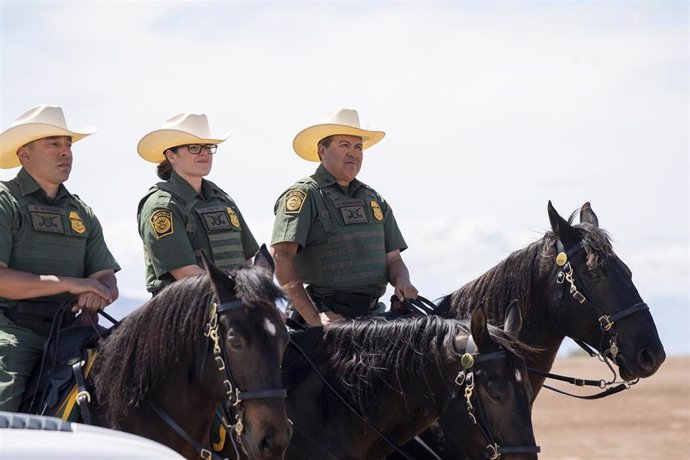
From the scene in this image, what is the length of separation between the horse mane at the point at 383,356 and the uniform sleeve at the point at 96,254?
1.41 metres

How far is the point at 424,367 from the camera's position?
779 cm

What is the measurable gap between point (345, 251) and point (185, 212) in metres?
1.43

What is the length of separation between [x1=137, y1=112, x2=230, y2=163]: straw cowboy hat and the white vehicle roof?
14.7 ft

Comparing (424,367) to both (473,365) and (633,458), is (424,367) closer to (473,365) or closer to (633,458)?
(473,365)

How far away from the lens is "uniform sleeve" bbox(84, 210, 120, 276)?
8.27m

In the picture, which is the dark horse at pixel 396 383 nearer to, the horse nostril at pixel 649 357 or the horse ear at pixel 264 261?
the horse ear at pixel 264 261

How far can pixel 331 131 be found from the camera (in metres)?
10.1

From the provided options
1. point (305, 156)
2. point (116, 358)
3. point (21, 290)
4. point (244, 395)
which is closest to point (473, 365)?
point (244, 395)

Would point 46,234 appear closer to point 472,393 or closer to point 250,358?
point 250,358

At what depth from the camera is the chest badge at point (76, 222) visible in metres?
8.07

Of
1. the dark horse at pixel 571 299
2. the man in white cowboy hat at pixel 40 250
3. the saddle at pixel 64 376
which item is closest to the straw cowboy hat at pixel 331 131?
the dark horse at pixel 571 299

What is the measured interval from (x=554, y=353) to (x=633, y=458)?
14.8 m

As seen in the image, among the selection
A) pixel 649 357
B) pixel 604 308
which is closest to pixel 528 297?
pixel 604 308

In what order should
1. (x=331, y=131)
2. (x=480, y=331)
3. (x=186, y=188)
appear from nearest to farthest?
(x=480, y=331), (x=186, y=188), (x=331, y=131)
